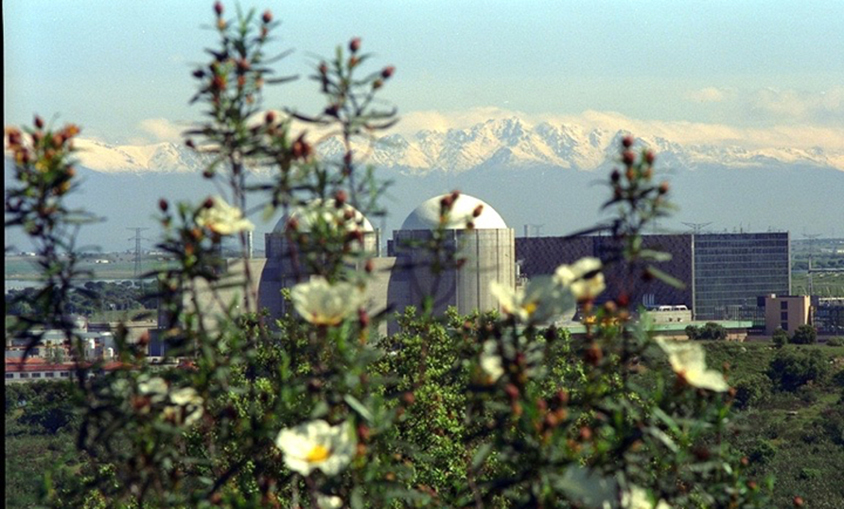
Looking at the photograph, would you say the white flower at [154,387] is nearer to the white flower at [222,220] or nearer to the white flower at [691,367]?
the white flower at [222,220]

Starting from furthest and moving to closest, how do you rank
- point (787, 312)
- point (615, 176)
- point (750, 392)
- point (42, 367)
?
point (787, 312)
point (750, 392)
point (42, 367)
point (615, 176)

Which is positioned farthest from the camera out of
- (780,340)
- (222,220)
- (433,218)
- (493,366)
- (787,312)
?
(787,312)

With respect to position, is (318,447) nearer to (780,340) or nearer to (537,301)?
(537,301)

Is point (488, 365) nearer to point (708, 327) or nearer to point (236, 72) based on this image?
point (236, 72)

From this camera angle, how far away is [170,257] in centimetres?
362

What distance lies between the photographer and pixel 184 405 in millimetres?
3479

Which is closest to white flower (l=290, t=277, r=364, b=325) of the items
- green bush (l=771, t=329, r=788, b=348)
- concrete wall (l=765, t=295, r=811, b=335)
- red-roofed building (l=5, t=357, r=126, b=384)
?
red-roofed building (l=5, t=357, r=126, b=384)

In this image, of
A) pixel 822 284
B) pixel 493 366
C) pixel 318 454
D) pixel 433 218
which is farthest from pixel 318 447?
pixel 822 284

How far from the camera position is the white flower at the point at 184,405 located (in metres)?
3.47

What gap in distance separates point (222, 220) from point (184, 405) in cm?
47

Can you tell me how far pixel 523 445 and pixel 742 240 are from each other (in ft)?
295

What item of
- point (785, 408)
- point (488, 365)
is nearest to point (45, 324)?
point (488, 365)

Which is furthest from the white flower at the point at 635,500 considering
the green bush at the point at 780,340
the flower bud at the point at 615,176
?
the green bush at the point at 780,340

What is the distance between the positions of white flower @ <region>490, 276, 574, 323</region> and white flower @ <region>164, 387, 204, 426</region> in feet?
2.81
